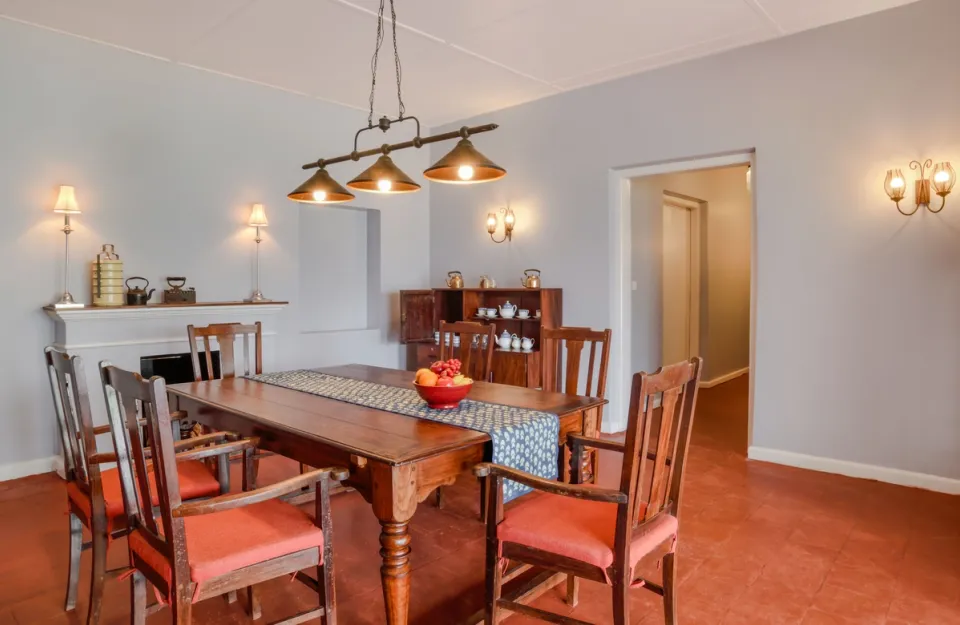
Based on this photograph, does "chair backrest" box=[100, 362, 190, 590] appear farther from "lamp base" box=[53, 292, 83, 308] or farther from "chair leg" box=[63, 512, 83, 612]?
"lamp base" box=[53, 292, 83, 308]

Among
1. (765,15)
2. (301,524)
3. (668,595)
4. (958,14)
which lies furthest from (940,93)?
(301,524)

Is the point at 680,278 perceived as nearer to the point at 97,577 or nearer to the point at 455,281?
the point at 455,281

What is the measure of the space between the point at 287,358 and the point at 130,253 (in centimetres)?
146

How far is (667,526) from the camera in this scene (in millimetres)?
1951

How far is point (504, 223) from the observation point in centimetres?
556

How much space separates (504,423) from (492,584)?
52cm

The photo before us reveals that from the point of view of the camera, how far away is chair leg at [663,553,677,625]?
2.00m

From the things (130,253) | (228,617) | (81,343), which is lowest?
(228,617)

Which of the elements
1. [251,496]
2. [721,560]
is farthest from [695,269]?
[251,496]

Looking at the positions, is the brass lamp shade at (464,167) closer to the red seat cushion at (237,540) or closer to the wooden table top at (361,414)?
the wooden table top at (361,414)

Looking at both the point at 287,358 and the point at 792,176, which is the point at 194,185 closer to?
the point at 287,358

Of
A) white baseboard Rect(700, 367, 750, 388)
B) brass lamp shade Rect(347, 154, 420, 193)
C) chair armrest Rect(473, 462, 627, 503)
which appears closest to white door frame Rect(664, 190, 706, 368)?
white baseboard Rect(700, 367, 750, 388)

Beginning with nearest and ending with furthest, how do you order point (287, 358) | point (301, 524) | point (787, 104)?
point (301, 524)
point (787, 104)
point (287, 358)

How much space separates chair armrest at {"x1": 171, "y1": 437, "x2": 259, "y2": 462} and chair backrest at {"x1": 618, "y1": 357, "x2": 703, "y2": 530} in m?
1.34
